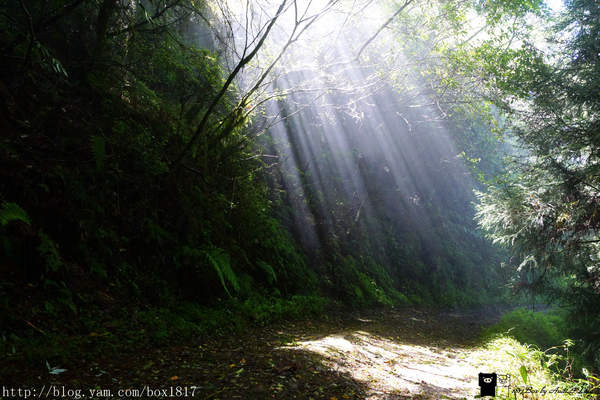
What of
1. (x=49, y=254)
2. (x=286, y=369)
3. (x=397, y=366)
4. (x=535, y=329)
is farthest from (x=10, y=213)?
(x=535, y=329)

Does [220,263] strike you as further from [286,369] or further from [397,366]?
[397,366]

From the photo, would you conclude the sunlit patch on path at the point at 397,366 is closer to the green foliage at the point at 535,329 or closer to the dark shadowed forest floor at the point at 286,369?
the dark shadowed forest floor at the point at 286,369

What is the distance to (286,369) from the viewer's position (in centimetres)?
351

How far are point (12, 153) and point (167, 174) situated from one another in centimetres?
208

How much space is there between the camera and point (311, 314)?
7.42 metres


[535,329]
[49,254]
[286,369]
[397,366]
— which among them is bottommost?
[535,329]

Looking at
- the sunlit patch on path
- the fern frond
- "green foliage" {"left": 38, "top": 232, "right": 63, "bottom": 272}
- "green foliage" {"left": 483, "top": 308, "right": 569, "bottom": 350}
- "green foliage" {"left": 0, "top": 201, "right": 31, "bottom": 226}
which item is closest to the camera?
"green foliage" {"left": 0, "top": 201, "right": 31, "bottom": 226}

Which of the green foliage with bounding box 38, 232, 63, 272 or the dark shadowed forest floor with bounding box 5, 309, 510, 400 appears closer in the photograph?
the dark shadowed forest floor with bounding box 5, 309, 510, 400

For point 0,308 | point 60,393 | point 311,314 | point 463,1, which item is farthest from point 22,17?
point 463,1

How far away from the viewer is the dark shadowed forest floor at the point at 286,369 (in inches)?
111

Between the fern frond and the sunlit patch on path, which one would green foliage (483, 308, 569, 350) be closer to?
the sunlit patch on path

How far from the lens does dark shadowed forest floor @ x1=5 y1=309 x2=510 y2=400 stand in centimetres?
283

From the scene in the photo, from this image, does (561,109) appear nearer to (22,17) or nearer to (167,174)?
(167,174)

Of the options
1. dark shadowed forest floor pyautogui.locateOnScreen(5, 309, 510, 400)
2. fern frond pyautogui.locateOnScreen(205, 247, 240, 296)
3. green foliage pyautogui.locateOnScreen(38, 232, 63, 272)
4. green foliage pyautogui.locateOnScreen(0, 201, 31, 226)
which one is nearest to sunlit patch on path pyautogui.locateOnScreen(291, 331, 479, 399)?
dark shadowed forest floor pyautogui.locateOnScreen(5, 309, 510, 400)
